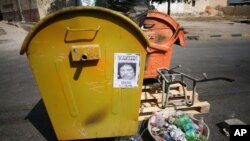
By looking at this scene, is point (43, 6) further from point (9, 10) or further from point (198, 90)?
point (198, 90)

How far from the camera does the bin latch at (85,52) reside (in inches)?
91.8

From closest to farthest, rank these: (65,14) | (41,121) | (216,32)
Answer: (65,14) → (41,121) → (216,32)

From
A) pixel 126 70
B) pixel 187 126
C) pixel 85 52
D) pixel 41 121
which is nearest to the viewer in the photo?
pixel 85 52

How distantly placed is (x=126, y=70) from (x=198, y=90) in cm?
303

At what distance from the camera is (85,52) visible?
234 centimetres

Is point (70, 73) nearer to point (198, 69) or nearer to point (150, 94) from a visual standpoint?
point (150, 94)

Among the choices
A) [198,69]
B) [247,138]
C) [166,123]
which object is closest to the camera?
[247,138]

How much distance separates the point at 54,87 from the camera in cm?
248

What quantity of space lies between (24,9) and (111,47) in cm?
2922

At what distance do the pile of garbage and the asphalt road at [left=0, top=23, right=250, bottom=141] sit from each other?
9.9 inches

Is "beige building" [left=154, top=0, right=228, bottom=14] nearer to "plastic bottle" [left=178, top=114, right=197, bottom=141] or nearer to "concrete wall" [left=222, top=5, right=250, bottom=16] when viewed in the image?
"concrete wall" [left=222, top=5, right=250, bottom=16]

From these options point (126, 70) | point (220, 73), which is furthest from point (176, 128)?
point (220, 73)

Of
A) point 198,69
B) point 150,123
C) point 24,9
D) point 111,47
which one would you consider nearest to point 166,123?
point 150,123

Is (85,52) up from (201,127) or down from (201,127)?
up
